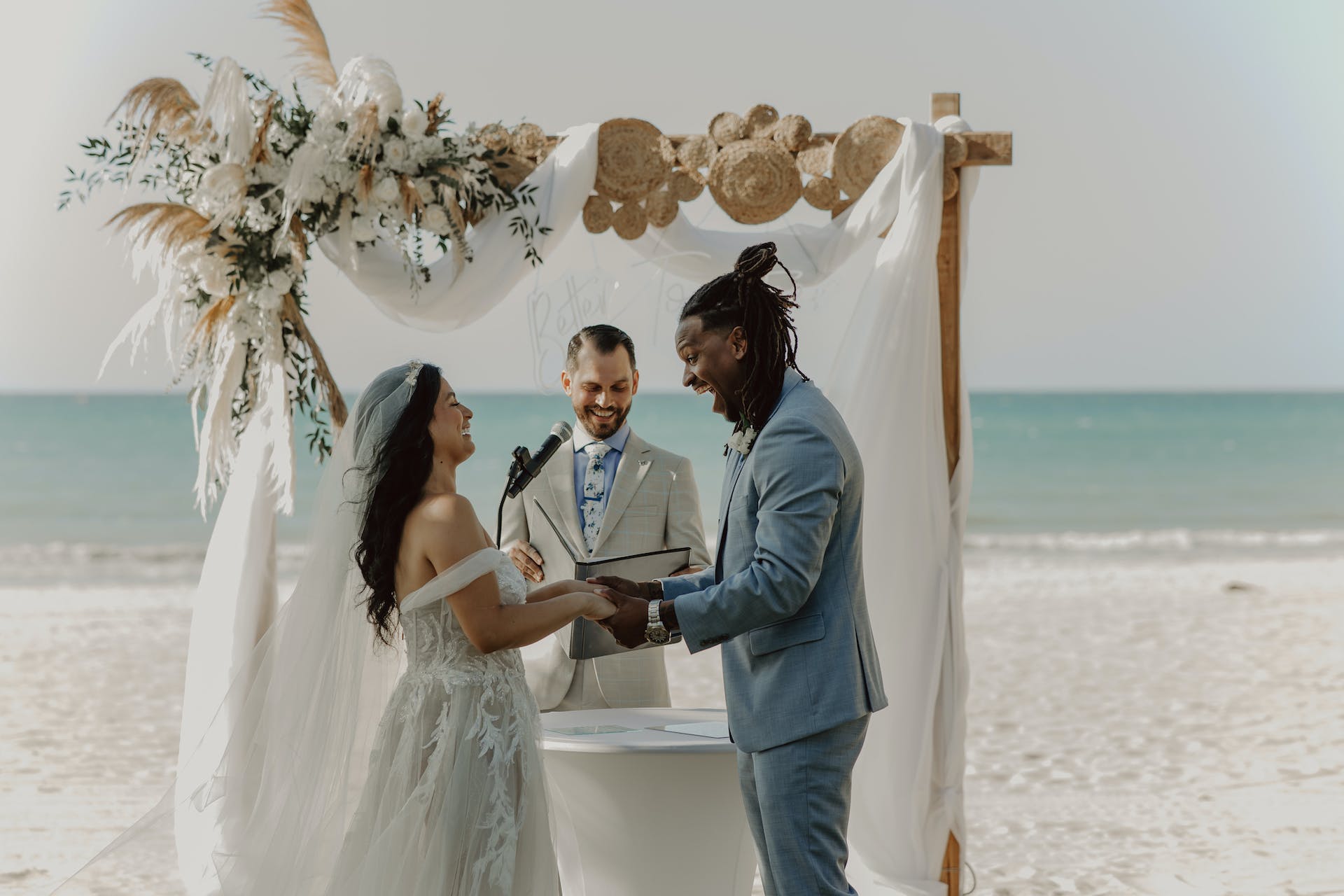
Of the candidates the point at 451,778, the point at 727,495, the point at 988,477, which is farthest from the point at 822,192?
the point at 988,477

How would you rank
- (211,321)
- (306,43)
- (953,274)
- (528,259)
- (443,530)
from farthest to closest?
(953,274), (528,259), (306,43), (211,321), (443,530)

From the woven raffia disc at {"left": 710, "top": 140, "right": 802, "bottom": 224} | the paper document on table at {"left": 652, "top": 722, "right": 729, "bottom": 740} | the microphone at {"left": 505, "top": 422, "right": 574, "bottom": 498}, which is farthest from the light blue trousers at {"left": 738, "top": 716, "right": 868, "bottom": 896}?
the woven raffia disc at {"left": 710, "top": 140, "right": 802, "bottom": 224}

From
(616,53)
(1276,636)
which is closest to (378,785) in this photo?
(1276,636)

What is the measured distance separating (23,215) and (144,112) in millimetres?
24101

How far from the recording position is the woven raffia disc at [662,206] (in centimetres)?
444

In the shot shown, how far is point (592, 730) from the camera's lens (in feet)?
12.0

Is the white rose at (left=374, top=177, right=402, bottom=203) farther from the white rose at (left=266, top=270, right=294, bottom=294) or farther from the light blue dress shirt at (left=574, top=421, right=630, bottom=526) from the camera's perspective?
the light blue dress shirt at (left=574, top=421, right=630, bottom=526)

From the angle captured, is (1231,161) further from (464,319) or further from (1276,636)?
(464,319)

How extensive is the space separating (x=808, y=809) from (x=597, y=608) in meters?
0.71

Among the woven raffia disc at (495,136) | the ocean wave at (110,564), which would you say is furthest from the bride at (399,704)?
the ocean wave at (110,564)

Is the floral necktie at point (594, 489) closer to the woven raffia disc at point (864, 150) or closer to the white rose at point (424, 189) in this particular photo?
the white rose at point (424, 189)

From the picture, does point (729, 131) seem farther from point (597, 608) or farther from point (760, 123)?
point (597, 608)

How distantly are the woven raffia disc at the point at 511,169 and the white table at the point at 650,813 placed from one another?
6.43 feet

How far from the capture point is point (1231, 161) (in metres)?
29.1
